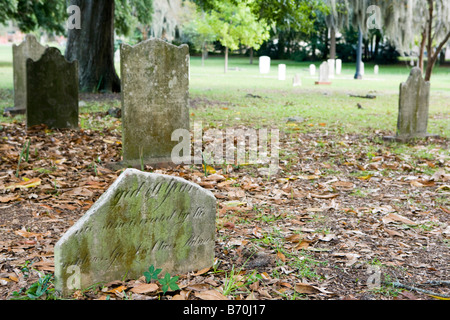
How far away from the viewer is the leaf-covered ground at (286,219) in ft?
9.78

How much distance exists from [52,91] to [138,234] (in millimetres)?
5784

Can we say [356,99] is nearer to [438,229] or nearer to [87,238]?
[438,229]

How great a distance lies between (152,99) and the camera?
599 centimetres

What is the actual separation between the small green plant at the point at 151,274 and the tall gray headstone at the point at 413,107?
635cm

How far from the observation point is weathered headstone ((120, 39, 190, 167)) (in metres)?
5.79

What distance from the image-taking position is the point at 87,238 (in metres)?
2.76

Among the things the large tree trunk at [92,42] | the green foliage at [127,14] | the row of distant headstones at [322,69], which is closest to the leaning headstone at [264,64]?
the row of distant headstones at [322,69]

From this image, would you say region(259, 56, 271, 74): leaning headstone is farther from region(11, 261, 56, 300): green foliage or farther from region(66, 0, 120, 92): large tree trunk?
region(11, 261, 56, 300): green foliage

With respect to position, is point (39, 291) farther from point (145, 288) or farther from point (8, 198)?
point (8, 198)

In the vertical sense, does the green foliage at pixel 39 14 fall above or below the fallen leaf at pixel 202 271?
above

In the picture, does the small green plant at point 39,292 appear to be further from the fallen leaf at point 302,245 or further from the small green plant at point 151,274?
the fallen leaf at point 302,245

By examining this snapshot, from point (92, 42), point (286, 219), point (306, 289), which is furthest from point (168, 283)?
point (92, 42)

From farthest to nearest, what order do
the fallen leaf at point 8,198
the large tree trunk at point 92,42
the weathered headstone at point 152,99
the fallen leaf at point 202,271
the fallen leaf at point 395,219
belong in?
1. the large tree trunk at point 92,42
2. the weathered headstone at point 152,99
3. the fallen leaf at point 8,198
4. the fallen leaf at point 395,219
5. the fallen leaf at point 202,271

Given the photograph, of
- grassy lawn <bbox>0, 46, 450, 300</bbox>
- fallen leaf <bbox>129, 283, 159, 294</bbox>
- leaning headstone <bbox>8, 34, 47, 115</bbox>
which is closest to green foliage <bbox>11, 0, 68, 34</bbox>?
leaning headstone <bbox>8, 34, 47, 115</bbox>
